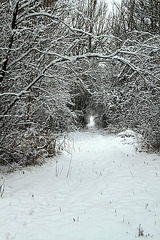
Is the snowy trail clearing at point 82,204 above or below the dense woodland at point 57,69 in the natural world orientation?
below

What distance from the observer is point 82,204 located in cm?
402

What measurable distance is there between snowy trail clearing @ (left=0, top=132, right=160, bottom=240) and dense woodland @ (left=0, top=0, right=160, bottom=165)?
121 cm

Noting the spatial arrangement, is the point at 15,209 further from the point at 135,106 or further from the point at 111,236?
the point at 135,106

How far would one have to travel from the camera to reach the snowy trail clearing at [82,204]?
2.91 metres

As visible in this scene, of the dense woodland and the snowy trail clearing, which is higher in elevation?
the dense woodland

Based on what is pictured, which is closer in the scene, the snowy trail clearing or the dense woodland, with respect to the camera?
the snowy trail clearing

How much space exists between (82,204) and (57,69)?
4155 mm

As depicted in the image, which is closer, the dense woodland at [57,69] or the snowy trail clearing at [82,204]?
the snowy trail clearing at [82,204]

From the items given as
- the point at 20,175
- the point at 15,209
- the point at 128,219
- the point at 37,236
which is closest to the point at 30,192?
the point at 15,209

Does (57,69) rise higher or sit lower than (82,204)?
higher

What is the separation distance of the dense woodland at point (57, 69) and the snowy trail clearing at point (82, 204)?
3.96 feet

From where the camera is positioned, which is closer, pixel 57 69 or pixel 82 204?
pixel 82 204

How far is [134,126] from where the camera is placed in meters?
8.91

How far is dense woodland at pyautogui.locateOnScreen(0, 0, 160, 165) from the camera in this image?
178 inches
